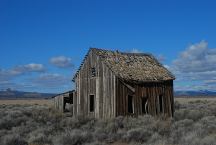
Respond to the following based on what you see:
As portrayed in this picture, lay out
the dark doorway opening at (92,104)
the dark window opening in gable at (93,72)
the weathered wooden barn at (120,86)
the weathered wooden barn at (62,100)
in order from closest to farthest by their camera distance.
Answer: the weathered wooden barn at (120,86) → the dark window opening in gable at (93,72) → the dark doorway opening at (92,104) → the weathered wooden barn at (62,100)

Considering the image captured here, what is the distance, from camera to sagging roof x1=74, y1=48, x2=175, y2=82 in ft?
82.5

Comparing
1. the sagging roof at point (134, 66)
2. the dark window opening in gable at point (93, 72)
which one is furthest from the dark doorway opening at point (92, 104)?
the sagging roof at point (134, 66)

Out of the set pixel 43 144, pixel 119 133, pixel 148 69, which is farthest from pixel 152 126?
pixel 148 69

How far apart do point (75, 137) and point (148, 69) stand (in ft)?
43.7

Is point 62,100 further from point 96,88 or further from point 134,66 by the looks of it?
point 134,66

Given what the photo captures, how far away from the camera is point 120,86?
80.3 ft

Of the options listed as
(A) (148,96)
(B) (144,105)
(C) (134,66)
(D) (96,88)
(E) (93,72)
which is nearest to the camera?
(A) (148,96)

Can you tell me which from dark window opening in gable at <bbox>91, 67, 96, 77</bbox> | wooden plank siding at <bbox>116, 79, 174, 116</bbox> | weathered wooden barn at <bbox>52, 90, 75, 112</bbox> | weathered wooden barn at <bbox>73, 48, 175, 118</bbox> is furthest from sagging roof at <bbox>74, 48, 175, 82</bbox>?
weathered wooden barn at <bbox>52, 90, 75, 112</bbox>

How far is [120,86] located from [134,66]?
2.89 metres

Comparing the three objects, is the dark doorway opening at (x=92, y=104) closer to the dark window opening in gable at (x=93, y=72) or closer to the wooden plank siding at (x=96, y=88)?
the wooden plank siding at (x=96, y=88)

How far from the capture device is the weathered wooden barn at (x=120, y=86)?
80.6 feet

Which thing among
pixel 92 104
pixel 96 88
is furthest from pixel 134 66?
pixel 92 104

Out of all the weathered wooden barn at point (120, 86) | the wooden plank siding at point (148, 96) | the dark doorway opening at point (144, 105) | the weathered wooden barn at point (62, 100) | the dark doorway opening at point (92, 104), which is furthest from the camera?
the weathered wooden barn at point (62, 100)

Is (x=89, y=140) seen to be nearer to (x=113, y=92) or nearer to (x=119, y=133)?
(x=119, y=133)
